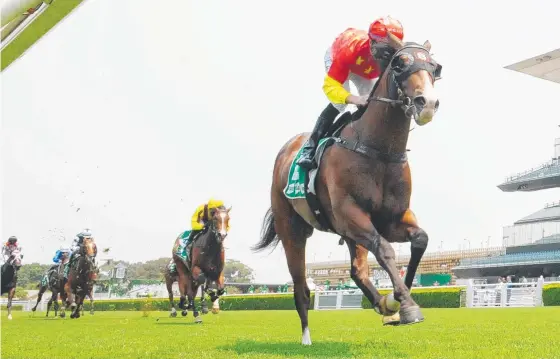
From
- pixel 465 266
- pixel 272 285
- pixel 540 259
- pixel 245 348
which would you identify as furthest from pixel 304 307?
pixel 272 285

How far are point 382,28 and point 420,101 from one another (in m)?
0.88

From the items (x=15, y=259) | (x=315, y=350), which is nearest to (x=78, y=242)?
(x=15, y=259)

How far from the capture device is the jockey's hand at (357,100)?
513cm

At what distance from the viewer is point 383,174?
4.77 meters

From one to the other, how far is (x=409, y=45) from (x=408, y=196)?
1087mm

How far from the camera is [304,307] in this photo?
6133mm

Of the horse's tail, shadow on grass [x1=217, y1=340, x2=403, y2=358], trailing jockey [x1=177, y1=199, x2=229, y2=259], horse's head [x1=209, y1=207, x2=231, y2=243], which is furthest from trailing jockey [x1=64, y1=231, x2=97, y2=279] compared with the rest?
shadow on grass [x1=217, y1=340, x2=403, y2=358]

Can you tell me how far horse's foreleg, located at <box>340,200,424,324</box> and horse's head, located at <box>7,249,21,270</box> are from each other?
13.6 metres

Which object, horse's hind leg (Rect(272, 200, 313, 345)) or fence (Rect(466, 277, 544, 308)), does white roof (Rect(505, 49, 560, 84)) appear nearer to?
fence (Rect(466, 277, 544, 308))

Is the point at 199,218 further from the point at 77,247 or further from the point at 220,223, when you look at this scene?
the point at 77,247

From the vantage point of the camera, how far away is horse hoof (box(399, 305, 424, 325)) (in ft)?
13.4

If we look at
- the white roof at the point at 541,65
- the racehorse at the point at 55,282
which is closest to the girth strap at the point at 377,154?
the racehorse at the point at 55,282

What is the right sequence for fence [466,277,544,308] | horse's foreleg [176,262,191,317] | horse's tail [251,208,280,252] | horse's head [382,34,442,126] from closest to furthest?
horse's head [382,34,442,126]
horse's tail [251,208,280,252]
horse's foreleg [176,262,191,317]
fence [466,277,544,308]

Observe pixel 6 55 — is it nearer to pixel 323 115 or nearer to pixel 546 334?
pixel 323 115
